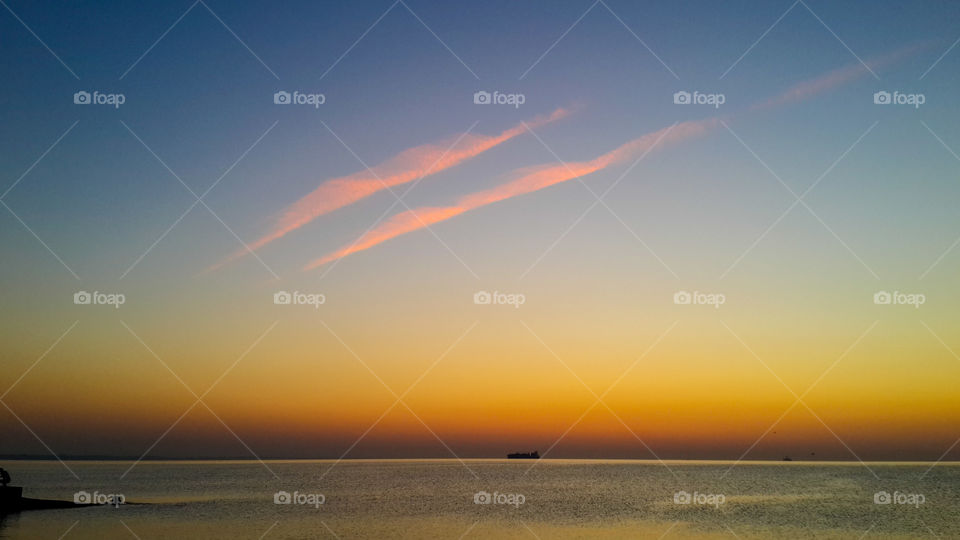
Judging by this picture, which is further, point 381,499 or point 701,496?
point 701,496

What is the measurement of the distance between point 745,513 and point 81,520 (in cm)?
4571

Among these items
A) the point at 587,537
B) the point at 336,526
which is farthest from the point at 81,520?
the point at 587,537

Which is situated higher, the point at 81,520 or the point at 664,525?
the point at 81,520

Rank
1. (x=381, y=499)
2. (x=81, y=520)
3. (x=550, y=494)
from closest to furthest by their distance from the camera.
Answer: (x=81, y=520) → (x=381, y=499) → (x=550, y=494)

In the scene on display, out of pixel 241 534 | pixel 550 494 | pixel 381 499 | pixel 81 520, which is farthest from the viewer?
pixel 550 494

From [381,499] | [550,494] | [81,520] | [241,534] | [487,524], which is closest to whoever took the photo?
[241,534]

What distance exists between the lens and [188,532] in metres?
41.7

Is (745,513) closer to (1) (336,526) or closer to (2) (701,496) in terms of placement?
(2) (701,496)

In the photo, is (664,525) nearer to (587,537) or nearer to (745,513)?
(587,537)

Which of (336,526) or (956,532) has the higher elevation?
(336,526)

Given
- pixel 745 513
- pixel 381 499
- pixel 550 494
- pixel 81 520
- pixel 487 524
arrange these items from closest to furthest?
pixel 81 520, pixel 487 524, pixel 745 513, pixel 381 499, pixel 550 494

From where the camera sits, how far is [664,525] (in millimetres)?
46938

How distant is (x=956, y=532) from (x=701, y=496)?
38101 mm

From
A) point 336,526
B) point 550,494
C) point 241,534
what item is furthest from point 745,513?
point 241,534
